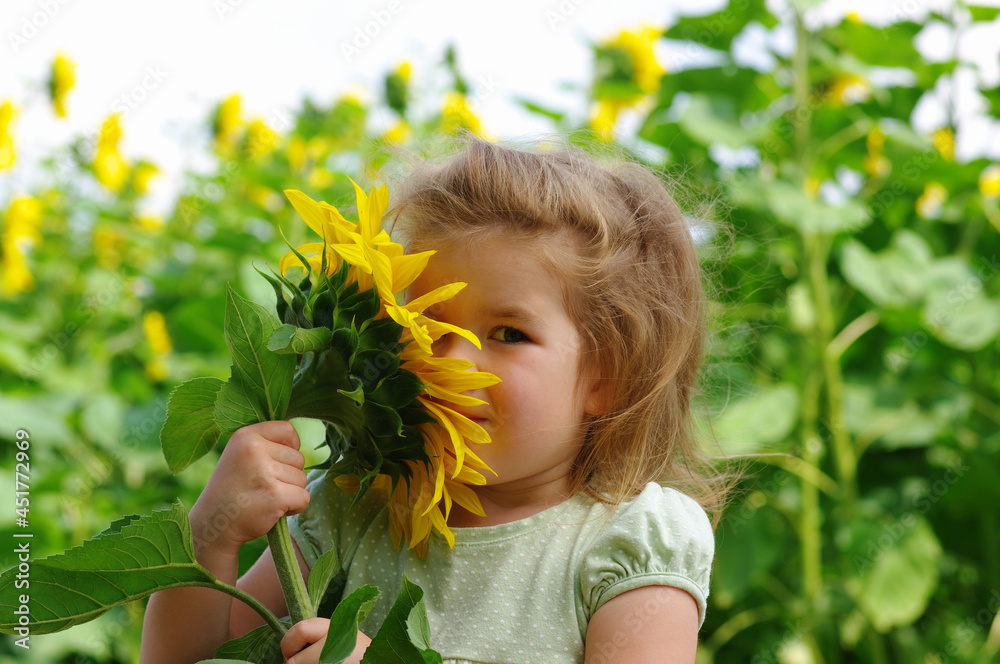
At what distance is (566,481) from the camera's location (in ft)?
2.56

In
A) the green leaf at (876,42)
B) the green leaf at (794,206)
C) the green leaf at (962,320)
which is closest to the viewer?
the green leaf at (794,206)

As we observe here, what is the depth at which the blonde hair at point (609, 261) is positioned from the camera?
74 centimetres

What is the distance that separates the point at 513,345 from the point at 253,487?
0.23 m

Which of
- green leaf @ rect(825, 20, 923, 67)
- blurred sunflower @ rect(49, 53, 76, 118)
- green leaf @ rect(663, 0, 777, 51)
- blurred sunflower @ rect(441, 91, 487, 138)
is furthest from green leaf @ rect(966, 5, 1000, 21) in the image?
blurred sunflower @ rect(49, 53, 76, 118)

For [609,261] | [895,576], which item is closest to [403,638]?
[609,261]

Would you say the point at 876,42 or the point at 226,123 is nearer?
the point at 876,42

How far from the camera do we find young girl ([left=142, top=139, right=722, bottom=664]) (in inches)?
25.5

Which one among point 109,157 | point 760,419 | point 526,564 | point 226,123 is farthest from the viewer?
point 226,123

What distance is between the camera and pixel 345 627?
51 centimetres

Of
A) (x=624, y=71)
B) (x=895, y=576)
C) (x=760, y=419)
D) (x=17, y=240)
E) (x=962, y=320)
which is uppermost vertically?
(x=17, y=240)

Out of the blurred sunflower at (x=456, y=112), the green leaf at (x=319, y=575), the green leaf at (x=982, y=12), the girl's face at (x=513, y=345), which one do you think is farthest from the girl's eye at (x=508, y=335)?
the green leaf at (x=982, y=12)

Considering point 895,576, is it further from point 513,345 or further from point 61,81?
point 61,81

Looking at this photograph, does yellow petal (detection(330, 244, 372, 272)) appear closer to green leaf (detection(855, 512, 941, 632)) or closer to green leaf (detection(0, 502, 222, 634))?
green leaf (detection(0, 502, 222, 634))

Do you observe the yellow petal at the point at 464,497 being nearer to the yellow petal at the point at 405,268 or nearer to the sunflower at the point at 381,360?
the sunflower at the point at 381,360
